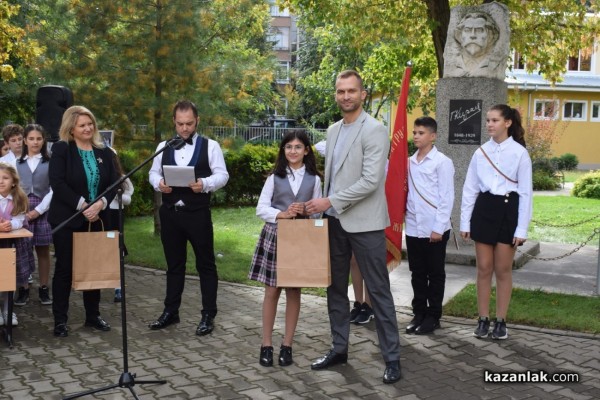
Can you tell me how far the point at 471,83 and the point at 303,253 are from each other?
5.36m

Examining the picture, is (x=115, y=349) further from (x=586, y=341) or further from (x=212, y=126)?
(x=212, y=126)

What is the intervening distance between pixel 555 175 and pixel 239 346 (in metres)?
21.6

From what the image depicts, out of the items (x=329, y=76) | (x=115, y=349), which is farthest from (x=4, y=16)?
(x=329, y=76)

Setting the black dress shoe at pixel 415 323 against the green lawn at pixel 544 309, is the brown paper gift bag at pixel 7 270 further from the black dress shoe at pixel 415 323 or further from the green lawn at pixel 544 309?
the green lawn at pixel 544 309

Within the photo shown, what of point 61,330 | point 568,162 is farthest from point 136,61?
point 568,162

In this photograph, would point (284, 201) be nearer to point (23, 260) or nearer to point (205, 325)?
point (205, 325)

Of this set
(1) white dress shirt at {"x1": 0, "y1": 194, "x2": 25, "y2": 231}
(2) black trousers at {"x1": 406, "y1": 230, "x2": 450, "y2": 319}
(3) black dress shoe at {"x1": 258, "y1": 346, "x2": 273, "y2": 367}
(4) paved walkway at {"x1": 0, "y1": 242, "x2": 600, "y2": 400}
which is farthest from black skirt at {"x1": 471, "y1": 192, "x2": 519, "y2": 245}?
(1) white dress shirt at {"x1": 0, "y1": 194, "x2": 25, "y2": 231}

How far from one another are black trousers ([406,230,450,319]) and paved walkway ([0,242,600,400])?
0.89ft

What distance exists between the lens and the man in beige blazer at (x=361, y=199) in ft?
16.6

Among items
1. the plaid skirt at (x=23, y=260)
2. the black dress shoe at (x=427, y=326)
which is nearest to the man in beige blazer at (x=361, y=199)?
the black dress shoe at (x=427, y=326)

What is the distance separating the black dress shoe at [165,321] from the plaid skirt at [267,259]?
1400 millimetres

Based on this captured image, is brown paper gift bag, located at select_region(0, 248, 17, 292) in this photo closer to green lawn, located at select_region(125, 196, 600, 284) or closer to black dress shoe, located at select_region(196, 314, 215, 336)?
black dress shoe, located at select_region(196, 314, 215, 336)

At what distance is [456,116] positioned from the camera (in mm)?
9711

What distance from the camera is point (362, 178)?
5047 millimetres
